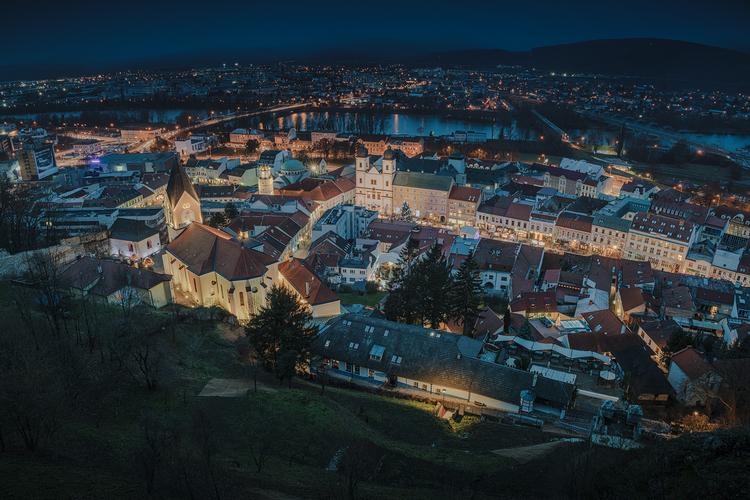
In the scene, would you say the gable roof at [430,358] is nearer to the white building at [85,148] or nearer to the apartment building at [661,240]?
the apartment building at [661,240]

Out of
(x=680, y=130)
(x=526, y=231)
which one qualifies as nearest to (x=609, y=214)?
(x=526, y=231)

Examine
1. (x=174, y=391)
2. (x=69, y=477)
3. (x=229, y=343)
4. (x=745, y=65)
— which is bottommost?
(x=229, y=343)

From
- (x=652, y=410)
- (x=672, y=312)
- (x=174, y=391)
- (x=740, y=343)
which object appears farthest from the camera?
(x=672, y=312)

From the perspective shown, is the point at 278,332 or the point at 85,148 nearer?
the point at 278,332

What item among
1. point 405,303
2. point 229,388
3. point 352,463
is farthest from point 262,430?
point 405,303

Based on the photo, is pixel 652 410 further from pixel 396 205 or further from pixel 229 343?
pixel 396 205

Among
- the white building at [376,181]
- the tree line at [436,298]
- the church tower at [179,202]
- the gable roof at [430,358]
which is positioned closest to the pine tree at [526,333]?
the tree line at [436,298]

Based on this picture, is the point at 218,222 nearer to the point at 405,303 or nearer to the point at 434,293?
the point at 405,303
